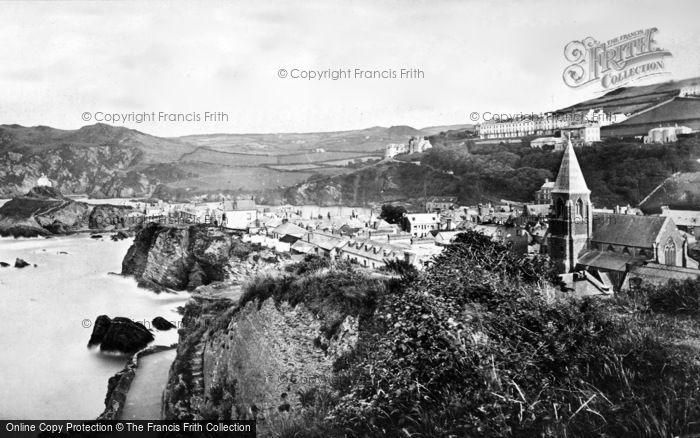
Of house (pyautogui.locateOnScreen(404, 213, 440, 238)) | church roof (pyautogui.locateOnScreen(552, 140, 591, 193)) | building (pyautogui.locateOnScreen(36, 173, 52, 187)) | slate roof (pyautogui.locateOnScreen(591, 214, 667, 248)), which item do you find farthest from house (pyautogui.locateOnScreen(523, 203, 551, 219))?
building (pyautogui.locateOnScreen(36, 173, 52, 187))

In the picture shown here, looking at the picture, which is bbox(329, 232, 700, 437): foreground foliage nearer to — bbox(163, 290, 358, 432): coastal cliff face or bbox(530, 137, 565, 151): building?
bbox(163, 290, 358, 432): coastal cliff face

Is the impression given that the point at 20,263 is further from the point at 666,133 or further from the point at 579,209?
the point at 666,133

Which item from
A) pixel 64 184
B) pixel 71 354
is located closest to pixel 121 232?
pixel 64 184

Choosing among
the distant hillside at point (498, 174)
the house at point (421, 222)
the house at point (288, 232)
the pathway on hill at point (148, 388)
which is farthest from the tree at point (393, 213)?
the pathway on hill at point (148, 388)

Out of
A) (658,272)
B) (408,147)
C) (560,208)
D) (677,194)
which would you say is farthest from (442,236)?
(408,147)

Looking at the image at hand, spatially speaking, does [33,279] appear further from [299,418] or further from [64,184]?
[64,184]

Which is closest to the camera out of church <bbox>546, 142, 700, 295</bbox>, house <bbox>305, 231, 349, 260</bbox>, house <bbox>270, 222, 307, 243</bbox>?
church <bbox>546, 142, 700, 295</bbox>

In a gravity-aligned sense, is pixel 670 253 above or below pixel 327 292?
below
